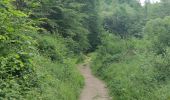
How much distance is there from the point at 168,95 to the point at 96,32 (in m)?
27.0

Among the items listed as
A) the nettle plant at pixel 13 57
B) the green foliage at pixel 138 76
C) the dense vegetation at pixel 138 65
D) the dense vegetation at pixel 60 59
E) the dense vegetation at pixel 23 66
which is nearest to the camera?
the nettle plant at pixel 13 57

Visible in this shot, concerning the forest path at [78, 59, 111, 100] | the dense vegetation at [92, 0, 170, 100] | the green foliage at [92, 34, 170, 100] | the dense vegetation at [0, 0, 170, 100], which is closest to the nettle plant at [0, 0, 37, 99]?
the dense vegetation at [0, 0, 170, 100]

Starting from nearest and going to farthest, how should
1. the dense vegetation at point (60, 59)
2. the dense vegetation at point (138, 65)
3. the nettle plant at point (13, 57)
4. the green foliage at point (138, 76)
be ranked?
1. the nettle plant at point (13, 57)
2. the dense vegetation at point (60, 59)
3. the green foliage at point (138, 76)
4. the dense vegetation at point (138, 65)

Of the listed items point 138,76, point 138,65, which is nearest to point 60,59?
point 138,65

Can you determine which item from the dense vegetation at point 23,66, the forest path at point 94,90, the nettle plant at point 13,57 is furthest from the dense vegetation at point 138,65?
the nettle plant at point 13,57

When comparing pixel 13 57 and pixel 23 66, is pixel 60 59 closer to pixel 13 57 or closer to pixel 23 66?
pixel 23 66

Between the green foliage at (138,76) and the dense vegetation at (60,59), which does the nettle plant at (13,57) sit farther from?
the green foliage at (138,76)

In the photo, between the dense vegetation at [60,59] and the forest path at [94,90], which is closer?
the dense vegetation at [60,59]

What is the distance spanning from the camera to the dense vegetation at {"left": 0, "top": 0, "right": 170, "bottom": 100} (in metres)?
9.08

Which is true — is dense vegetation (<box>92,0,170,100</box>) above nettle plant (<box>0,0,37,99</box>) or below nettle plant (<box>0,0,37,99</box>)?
below

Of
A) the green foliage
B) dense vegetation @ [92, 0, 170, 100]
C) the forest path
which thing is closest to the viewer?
the green foliage

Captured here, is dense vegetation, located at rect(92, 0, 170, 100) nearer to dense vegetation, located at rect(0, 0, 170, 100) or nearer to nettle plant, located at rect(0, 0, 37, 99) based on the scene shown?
dense vegetation, located at rect(0, 0, 170, 100)

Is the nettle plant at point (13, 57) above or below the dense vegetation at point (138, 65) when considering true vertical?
above

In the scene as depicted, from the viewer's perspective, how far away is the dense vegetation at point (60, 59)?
29.8 feet
